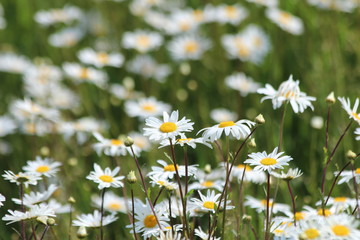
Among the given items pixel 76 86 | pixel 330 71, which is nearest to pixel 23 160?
pixel 76 86

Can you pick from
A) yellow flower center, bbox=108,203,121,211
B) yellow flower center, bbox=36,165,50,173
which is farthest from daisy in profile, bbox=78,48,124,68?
yellow flower center, bbox=36,165,50,173

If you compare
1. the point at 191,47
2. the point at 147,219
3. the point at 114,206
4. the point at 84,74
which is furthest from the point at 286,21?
the point at 147,219

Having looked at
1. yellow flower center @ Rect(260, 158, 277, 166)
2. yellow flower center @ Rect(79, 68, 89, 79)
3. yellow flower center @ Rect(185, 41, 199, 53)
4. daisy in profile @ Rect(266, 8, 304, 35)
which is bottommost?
yellow flower center @ Rect(260, 158, 277, 166)

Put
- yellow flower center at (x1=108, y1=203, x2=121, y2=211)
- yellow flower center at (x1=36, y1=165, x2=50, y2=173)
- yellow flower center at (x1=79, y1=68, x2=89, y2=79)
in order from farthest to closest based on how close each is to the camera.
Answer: yellow flower center at (x1=79, y1=68, x2=89, y2=79) → yellow flower center at (x1=108, y1=203, x2=121, y2=211) → yellow flower center at (x1=36, y1=165, x2=50, y2=173)

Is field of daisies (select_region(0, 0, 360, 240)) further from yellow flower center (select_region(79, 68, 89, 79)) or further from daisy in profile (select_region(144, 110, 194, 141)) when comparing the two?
daisy in profile (select_region(144, 110, 194, 141))

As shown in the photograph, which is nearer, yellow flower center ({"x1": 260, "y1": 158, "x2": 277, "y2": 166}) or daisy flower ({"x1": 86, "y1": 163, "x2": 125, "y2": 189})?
yellow flower center ({"x1": 260, "y1": 158, "x2": 277, "y2": 166})

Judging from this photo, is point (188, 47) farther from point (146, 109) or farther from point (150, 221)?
point (150, 221)

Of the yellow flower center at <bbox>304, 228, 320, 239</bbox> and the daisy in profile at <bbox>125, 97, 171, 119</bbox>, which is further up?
the daisy in profile at <bbox>125, 97, 171, 119</bbox>

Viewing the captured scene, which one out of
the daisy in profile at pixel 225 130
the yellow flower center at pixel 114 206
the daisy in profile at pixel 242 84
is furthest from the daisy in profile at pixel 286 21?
the daisy in profile at pixel 225 130
